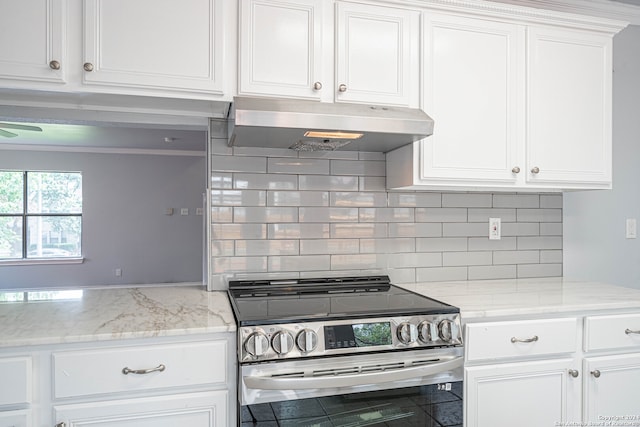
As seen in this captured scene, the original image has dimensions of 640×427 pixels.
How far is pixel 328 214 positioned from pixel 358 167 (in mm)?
286

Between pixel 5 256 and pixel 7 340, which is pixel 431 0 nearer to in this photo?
pixel 7 340

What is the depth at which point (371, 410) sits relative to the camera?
149 cm

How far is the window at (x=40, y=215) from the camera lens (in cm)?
665

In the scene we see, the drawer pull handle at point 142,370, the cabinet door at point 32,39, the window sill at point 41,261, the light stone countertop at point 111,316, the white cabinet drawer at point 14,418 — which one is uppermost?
the cabinet door at point 32,39

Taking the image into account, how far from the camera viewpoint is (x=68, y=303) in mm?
1701

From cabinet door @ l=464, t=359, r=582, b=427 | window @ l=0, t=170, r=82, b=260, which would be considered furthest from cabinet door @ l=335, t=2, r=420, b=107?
window @ l=0, t=170, r=82, b=260

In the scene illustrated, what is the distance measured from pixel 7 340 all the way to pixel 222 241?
920 millimetres

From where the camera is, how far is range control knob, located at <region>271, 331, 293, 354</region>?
4.59ft

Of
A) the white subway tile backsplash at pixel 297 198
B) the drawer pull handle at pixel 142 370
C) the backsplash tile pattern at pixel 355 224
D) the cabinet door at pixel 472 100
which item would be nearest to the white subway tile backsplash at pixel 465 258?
the backsplash tile pattern at pixel 355 224

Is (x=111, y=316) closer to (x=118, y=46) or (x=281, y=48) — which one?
(x=118, y=46)

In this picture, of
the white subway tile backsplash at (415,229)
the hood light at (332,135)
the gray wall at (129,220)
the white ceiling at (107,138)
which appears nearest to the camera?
the hood light at (332,135)

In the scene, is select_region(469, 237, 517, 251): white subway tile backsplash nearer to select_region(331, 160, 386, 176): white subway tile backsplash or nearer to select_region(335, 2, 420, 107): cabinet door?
select_region(331, 160, 386, 176): white subway tile backsplash

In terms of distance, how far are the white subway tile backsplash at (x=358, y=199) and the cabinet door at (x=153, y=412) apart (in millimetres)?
1068

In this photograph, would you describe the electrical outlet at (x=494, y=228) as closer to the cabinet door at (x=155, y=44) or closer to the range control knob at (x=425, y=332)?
the range control knob at (x=425, y=332)
